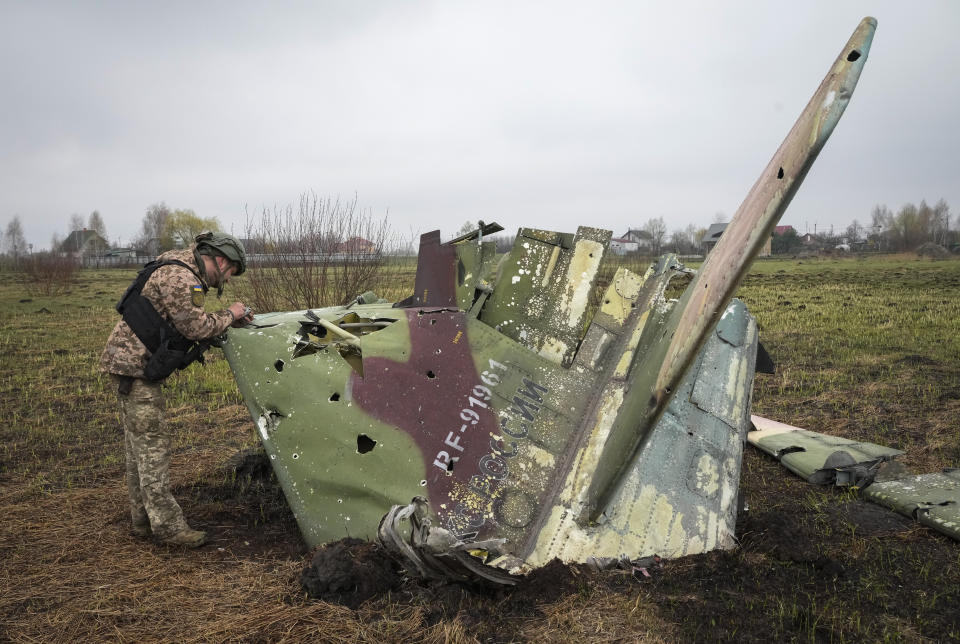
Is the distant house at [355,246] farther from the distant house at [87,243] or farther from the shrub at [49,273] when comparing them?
the distant house at [87,243]

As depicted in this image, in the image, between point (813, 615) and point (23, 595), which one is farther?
point (23, 595)

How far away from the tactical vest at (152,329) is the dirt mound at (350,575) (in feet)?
5.02

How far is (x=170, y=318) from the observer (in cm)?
401

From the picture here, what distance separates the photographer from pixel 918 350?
9914 mm

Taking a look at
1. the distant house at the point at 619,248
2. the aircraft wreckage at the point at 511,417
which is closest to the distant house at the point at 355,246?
the distant house at the point at 619,248

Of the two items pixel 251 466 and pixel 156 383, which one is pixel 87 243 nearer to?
pixel 251 466

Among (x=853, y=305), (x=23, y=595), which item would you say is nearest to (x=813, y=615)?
(x=23, y=595)

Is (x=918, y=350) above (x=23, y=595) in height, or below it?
above

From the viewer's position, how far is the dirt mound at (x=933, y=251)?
3912 cm

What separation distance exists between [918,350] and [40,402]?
495 inches

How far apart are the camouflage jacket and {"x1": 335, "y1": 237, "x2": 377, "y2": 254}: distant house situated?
7463mm

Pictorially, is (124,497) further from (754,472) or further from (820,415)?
(820,415)

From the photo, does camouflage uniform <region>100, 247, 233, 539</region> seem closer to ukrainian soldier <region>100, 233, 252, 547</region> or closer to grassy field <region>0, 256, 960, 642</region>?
ukrainian soldier <region>100, 233, 252, 547</region>

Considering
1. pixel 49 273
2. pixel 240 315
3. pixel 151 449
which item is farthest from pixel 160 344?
pixel 49 273
